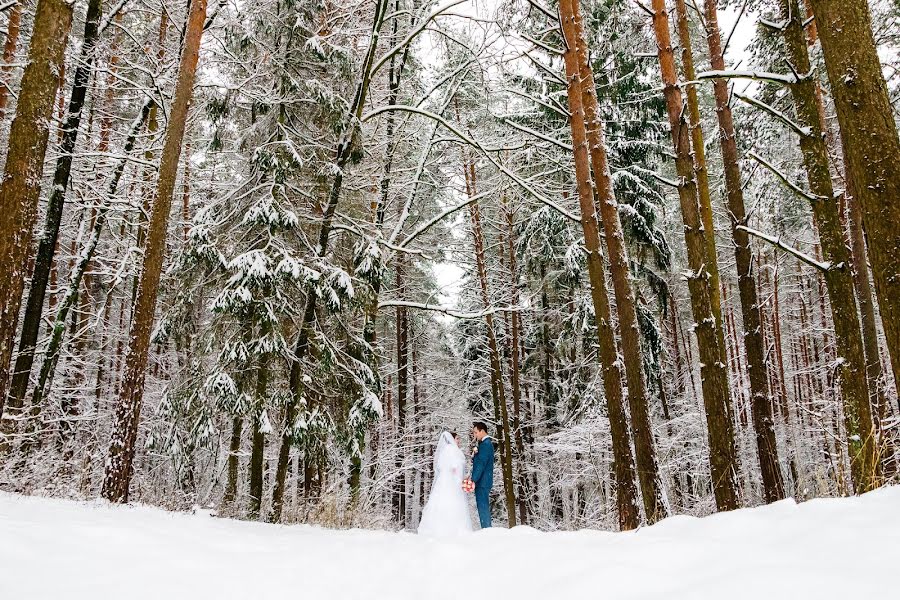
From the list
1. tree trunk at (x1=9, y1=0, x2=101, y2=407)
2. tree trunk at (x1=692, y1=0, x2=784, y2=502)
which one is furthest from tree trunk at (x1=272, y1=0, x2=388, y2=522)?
tree trunk at (x1=692, y1=0, x2=784, y2=502)

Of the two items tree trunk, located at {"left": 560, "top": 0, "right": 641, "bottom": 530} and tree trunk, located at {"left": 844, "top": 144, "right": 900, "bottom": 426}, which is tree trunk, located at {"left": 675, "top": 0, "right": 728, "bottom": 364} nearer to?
tree trunk, located at {"left": 560, "top": 0, "right": 641, "bottom": 530}

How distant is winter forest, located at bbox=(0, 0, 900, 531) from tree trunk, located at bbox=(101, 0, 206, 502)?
0.10 feet

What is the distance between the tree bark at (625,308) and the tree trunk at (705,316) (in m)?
0.73

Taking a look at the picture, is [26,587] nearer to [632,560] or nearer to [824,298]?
[632,560]

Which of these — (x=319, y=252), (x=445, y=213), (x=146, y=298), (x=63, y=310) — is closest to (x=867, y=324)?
(x=445, y=213)

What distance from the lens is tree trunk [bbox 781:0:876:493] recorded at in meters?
6.79

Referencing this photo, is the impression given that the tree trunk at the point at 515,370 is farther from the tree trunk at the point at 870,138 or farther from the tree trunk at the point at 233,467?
the tree trunk at the point at 870,138

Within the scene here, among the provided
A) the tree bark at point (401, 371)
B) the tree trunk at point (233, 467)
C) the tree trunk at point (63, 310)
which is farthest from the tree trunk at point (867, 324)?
the tree trunk at point (63, 310)

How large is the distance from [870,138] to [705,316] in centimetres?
367

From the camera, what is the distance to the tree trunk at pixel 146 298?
6746 millimetres

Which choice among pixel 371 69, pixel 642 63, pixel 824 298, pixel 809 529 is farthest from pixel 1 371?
pixel 824 298

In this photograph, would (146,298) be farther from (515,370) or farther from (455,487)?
(515,370)

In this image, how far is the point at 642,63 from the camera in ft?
44.5

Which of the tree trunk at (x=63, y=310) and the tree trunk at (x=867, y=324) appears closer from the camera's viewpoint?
the tree trunk at (x=867, y=324)
